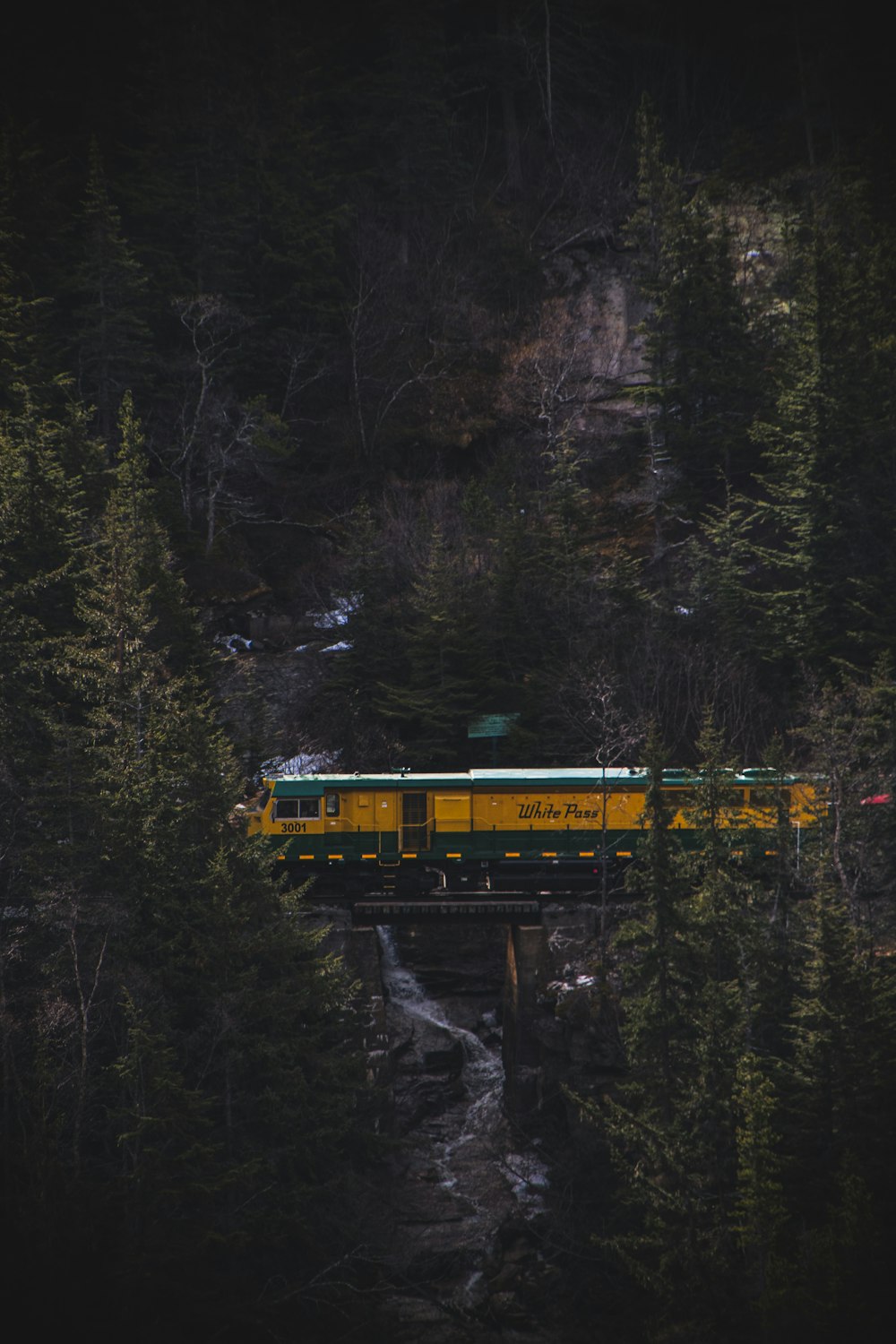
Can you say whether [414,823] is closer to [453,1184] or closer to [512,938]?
[512,938]

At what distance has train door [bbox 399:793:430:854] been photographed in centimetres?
3469

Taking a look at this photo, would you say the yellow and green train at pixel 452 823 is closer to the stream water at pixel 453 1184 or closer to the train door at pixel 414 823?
the train door at pixel 414 823

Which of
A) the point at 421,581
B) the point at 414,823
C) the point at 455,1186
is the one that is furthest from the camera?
the point at 421,581

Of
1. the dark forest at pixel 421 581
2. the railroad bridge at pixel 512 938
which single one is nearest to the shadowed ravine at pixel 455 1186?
the dark forest at pixel 421 581

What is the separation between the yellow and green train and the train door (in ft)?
0.09

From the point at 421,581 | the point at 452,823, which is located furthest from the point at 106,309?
the point at 452,823

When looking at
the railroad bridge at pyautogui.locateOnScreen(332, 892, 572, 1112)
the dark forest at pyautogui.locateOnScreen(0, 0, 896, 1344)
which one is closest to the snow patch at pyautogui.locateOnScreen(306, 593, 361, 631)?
the dark forest at pyautogui.locateOnScreen(0, 0, 896, 1344)

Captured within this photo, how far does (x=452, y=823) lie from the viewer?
34.8 metres

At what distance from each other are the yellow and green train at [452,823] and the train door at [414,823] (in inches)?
1.1

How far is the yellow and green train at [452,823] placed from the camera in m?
34.3

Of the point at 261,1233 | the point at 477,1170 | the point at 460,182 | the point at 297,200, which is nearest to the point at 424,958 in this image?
the point at 477,1170

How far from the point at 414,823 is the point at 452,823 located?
3.93 ft

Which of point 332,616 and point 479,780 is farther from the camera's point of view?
point 332,616

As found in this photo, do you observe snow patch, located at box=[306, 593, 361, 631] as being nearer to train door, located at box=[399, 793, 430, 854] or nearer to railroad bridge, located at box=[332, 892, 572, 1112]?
train door, located at box=[399, 793, 430, 854]
